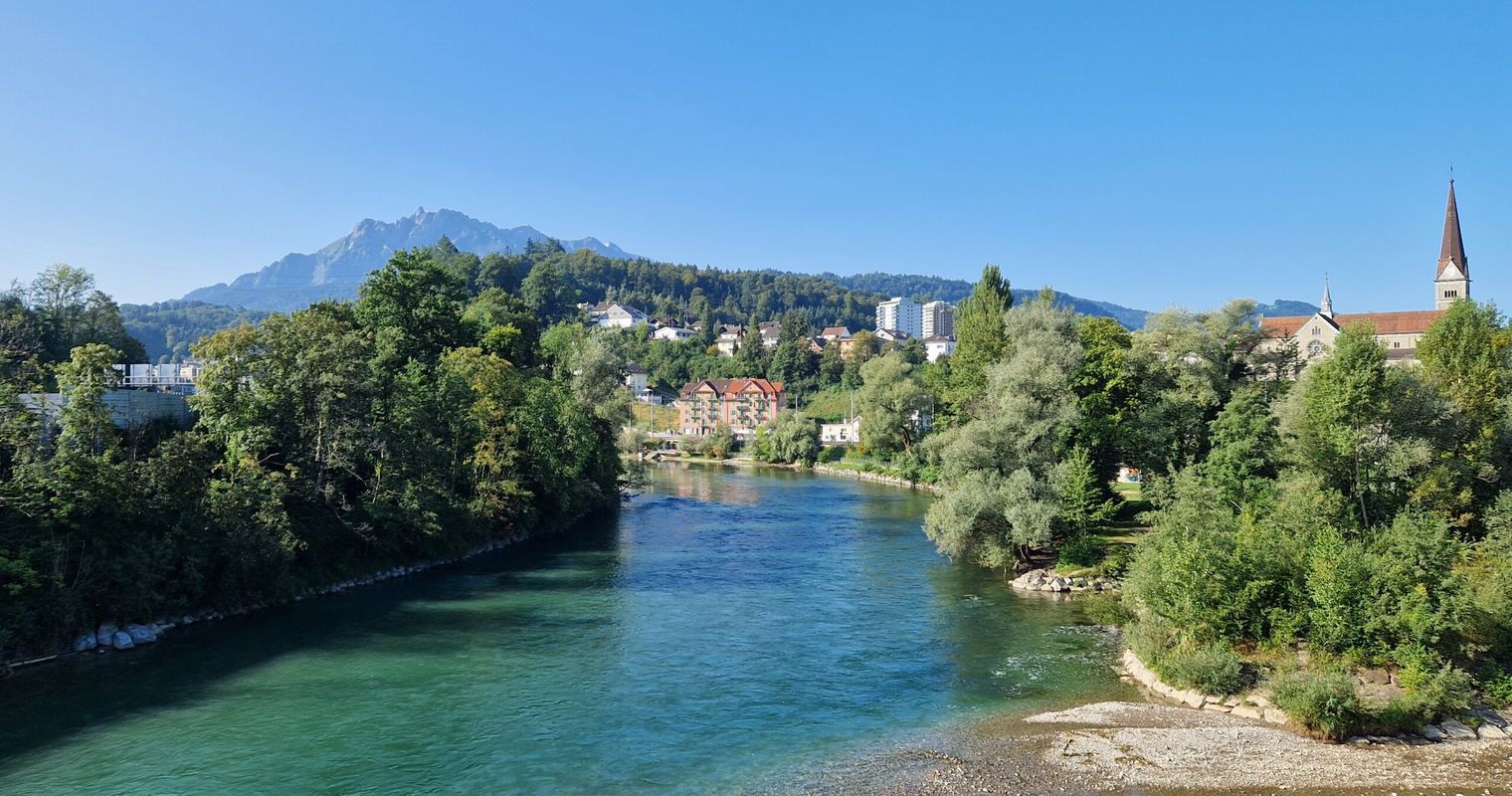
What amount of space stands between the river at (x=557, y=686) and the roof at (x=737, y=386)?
3491 inches

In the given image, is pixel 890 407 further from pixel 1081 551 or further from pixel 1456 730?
pixel 1456 730

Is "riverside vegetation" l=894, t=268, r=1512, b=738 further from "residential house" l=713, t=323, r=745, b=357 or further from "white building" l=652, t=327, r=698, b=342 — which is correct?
"white building" l=652, t=327, r=698, b=342

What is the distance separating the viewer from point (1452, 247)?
8450 cm

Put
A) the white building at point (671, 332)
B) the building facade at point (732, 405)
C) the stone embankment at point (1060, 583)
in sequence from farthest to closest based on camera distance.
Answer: the white building at point (671, 332)
the building facade at point (732, 405)
the stone embankment at point (1060, 583)

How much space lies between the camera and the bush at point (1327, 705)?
18.4 metres

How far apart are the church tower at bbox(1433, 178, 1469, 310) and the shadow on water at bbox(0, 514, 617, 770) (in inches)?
3345

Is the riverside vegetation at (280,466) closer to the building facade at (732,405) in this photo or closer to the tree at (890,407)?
the tree at (890,407)

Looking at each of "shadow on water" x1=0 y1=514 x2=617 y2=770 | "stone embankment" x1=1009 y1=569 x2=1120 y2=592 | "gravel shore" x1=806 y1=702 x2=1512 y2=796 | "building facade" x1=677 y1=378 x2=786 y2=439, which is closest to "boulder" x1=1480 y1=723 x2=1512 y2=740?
"gravel shore" x1=806 y1=702 x2=1512 y2=796

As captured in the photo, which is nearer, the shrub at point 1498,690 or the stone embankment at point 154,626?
the shrub at point 1498,690

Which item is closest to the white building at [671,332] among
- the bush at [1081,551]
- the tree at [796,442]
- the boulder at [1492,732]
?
the tree at [796,442]

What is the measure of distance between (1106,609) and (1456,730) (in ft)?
38.2

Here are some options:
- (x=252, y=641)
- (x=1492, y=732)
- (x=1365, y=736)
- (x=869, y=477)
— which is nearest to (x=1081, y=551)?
(x=1365, y=736)

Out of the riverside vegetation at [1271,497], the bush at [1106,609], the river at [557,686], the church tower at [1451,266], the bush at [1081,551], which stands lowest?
the river at [557,686]

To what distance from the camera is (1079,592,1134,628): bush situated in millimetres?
28531
